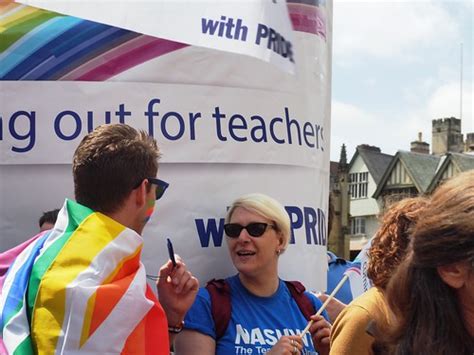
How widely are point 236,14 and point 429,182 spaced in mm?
43197

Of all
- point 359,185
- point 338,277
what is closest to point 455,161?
point 359,185

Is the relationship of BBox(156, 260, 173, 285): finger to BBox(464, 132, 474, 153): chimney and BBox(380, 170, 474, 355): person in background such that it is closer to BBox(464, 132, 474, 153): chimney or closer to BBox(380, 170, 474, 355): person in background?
BBox(380, 170, 474, 355): person in background

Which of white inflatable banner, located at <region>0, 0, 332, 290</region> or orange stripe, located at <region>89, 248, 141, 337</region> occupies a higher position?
white inflatable banner, located at <region>0, 0, 332, 290</region>

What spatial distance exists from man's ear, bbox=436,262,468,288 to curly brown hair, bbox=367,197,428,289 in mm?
728

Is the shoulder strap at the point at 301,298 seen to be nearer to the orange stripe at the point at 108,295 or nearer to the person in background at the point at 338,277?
the person in background at the point at 338,277

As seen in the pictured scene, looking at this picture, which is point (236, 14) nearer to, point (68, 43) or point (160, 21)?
point (160, 21)

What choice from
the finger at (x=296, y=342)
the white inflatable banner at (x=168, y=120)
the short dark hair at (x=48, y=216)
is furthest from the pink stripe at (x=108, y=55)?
the finger at (x=296, y=342)

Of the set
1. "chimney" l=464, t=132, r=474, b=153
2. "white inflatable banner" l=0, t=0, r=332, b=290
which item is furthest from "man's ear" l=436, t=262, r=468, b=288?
"chimney" l=464, t=132, r=474, b=153

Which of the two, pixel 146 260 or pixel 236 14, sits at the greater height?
pixel 236 14

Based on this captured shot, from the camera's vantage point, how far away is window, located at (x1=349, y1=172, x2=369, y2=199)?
50.1m

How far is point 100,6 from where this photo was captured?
3.07m

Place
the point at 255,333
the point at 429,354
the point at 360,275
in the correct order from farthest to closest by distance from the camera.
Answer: the point at 360,275, the point at 255,333, the point at 429,354

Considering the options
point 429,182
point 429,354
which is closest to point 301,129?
point 429,354

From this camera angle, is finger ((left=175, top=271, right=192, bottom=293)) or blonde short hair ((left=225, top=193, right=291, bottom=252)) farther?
blonde short hair ((left=225, top=193, right=291, bottom=252))
